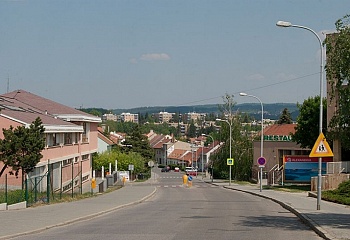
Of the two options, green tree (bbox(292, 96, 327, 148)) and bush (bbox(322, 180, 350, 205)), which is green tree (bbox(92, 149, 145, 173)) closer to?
green tree (bbox(292, 96, 327, 148))

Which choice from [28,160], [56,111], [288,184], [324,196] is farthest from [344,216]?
[56,111]

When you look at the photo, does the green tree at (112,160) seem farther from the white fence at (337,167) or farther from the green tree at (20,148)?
the green tree at (20,148)

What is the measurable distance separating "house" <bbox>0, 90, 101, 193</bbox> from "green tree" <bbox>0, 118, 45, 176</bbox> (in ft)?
3.63

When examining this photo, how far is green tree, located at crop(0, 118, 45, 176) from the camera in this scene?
29469 millimetres

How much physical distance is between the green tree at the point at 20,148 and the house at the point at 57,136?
111cm

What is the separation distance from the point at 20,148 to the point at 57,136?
1612cm

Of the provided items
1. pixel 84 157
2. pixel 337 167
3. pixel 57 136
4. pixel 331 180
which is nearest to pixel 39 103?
pixel 84 157

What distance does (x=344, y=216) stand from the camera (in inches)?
802

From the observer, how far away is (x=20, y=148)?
29.8 metres

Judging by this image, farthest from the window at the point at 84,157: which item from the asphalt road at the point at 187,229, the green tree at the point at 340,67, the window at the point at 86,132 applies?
the green tree at the point at 340,67

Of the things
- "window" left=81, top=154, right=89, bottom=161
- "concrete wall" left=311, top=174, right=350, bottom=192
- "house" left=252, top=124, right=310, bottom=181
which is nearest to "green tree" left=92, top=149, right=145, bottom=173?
"window" left=81, top=154, right=89, bottom=161

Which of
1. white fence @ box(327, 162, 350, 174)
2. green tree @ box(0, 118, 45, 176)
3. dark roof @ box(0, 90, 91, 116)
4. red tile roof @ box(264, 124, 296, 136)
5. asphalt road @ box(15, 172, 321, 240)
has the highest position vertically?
dark roof @ box(0, 90, 91, 116)

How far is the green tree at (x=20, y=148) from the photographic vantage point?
29469 mm

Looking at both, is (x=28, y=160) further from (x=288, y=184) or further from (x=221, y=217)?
(x=288, y=184)
